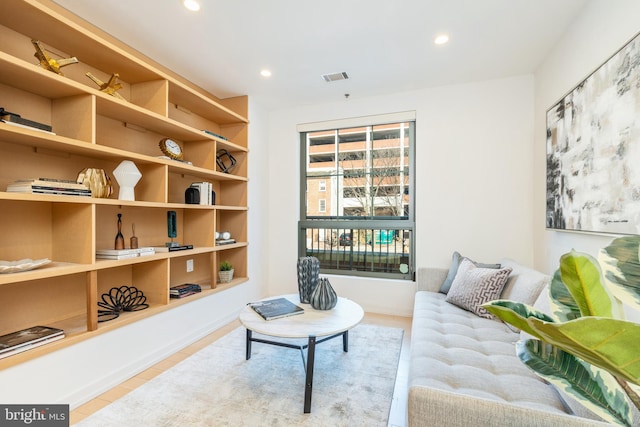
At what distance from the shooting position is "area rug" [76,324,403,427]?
5.39 ft

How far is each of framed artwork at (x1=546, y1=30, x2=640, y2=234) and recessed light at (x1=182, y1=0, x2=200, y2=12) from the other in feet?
8.54

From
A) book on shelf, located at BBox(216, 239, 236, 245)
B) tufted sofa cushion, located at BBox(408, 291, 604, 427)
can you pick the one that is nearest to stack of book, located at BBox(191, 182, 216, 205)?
book on shelf, located at BBox(216, 239, 236, 245)

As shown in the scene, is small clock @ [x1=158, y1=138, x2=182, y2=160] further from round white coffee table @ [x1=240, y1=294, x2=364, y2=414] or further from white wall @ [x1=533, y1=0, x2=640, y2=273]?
white wall @ [x1=533, y1=0, x2=640, y2=273]

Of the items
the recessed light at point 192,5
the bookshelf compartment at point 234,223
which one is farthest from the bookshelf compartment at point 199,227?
the recessed light at point 192,5

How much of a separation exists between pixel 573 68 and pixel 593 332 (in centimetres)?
270

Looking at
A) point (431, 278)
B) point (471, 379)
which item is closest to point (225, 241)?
point (431, 278)

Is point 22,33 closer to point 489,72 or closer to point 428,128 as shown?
point 428,128

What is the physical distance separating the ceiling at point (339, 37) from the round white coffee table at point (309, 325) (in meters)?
2.21

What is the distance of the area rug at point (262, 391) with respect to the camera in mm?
1642

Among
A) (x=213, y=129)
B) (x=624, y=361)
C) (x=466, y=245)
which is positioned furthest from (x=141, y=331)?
(x=466, y=245)

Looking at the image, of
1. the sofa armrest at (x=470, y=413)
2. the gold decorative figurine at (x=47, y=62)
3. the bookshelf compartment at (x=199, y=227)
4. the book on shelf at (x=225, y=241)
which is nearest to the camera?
the sofa armrest at (x=470, y=413)

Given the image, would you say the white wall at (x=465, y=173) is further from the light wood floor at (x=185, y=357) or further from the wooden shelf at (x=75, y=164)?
the wooden shelf at (x=75, y=164)

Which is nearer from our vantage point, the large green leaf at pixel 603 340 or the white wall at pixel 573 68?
the large green leaf at pixel 603 340

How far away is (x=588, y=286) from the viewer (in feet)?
1.50
